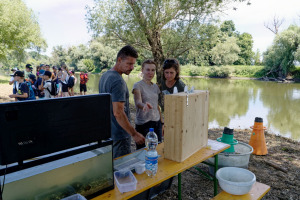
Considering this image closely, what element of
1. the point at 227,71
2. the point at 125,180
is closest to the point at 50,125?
the point at 125,180

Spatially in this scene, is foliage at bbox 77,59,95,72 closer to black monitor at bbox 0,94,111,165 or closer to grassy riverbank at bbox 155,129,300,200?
grassy riverbank at bbox 155,129,300,200

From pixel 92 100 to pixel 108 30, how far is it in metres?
6.23

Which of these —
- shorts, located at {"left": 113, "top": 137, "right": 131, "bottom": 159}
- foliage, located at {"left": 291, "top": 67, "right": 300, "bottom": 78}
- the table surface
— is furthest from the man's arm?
foliage, located at {"left": 291, "top": 67, "right": 300, "bottom": 78}

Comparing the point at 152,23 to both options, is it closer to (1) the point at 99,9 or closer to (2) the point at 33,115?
(1) the point at 99,9

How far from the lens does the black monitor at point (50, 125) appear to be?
94cm

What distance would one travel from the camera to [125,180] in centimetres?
151

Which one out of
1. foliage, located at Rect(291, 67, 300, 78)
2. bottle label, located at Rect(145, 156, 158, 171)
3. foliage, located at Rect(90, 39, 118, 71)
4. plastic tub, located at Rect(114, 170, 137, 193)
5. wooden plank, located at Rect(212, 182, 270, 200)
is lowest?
wooden plank, located at Rect(212, 182, 270, 200)

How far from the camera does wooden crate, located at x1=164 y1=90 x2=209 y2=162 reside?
1.78 m

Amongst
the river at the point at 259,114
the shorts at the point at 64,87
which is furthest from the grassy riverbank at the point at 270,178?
the shorts at the point at 64,87

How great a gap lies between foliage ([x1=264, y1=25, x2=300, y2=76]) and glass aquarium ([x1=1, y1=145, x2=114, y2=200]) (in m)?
27.4

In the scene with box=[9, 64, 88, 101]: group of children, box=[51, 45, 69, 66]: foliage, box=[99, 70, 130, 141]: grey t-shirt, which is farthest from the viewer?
box=[51, 45, 69, 66]: foliage

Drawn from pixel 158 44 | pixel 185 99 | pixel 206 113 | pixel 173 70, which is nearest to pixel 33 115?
pixel 185 99

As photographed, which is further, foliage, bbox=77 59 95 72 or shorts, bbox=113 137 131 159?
foliage, bbox=77 59 95 72

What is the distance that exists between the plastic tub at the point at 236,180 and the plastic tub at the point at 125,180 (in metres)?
0.91
